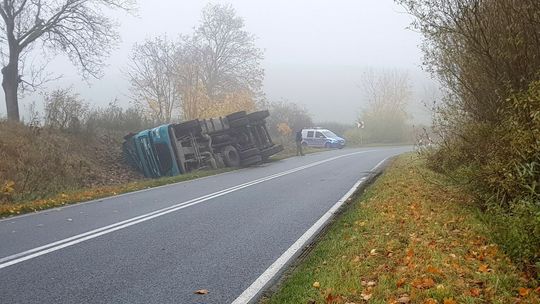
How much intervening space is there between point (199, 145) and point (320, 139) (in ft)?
75.9

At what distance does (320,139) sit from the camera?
43.4m

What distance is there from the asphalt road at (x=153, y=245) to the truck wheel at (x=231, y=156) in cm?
1005

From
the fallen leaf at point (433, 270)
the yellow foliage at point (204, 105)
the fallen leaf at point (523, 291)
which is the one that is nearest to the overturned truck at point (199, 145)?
the yellow foliage at point (204, 105)

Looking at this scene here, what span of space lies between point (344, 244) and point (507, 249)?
1.90 m

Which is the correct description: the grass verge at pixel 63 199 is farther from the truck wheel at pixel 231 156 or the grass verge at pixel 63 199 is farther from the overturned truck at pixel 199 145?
the truck wheel at pixel 231 156

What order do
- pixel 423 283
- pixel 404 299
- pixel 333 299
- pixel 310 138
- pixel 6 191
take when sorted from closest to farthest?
pixel 404 299, pixel 333 299, pixel 423 283, pixel 6 191, pixel 310 138

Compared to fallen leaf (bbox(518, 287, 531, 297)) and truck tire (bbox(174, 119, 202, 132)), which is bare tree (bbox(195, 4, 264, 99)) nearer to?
truck tire (bbox(174, 119, 202, 132))

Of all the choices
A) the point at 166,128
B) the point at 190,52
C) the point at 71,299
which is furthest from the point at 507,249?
the point at 190,52

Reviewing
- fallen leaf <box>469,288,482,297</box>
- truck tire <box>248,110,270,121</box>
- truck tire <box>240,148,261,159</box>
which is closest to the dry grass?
truck tire <box>240,148,261,159</box>

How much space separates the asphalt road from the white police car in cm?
3148

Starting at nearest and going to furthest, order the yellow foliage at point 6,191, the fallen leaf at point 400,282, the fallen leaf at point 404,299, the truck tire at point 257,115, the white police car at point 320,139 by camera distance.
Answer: the fallen leaf at point 404,299, the fallen leaf at point 400,282, the yellow foliage at point 6,191, the truck tire at point 257,115, the white police car at point 320,139

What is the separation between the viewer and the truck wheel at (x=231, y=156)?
Answer: 2184 centimetres

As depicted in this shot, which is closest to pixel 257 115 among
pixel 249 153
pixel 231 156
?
pixel 249 153

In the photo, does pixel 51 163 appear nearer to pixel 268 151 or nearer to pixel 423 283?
pixel 268 151
